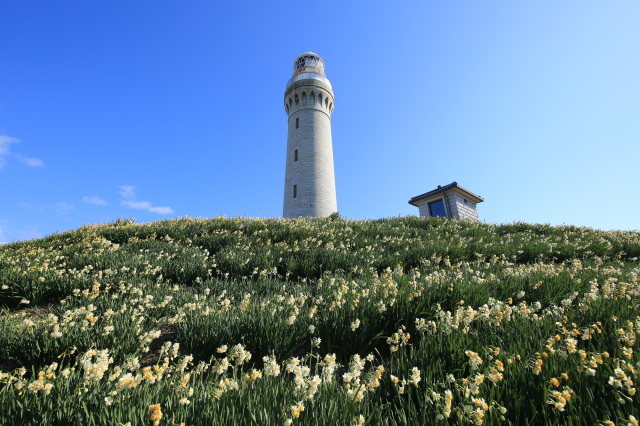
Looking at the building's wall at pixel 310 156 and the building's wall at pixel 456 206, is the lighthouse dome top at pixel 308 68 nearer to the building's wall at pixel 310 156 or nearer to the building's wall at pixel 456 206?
the building's wall at pixel 310 156

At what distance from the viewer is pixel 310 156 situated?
2836 cm

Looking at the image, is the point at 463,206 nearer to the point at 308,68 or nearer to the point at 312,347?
the point at 308,68

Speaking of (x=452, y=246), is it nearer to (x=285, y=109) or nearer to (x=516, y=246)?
(x=516, y=246)

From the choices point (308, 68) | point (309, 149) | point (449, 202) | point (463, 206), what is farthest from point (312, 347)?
point (308, 68)

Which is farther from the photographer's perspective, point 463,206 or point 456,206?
point 463,206

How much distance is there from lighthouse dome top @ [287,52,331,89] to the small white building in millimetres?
17099

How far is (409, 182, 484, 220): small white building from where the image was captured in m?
28.6

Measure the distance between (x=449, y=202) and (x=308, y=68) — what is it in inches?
892

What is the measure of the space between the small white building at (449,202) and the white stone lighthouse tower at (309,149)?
1004 centimetres

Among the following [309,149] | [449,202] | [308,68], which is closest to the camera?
[309,149]

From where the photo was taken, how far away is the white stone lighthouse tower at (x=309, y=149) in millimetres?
27109

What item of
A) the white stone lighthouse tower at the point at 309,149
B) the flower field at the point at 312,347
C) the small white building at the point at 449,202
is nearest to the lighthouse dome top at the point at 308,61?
the white stone lighthouse tower at the point at 309,149

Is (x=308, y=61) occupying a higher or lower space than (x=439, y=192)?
higher

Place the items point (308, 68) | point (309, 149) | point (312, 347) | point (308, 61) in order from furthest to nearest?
1. point (308, 61)
2. point (308, 68)
3. point (309, 149)
4. point (312, 347)
